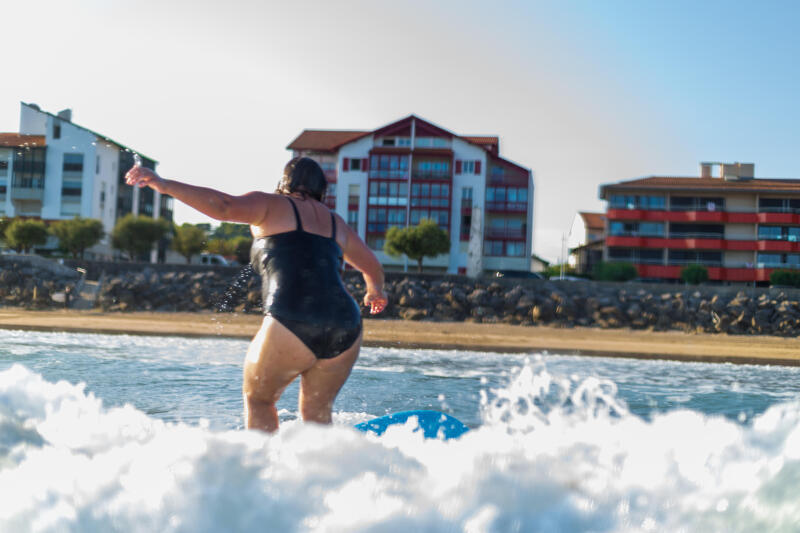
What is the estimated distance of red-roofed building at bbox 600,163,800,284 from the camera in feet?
158

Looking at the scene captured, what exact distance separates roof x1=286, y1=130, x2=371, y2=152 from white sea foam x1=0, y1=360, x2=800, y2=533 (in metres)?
50.8

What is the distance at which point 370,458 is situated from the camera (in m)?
2.29

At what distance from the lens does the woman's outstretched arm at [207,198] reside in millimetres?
2523

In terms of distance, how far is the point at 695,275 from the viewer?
144 feet

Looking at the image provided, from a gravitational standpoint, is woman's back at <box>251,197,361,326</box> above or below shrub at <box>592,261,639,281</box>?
below

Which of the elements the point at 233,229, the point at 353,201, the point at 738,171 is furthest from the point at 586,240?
the point at 233,229

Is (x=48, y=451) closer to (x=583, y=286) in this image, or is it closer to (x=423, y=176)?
(x=583, y=286)

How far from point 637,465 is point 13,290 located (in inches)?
918

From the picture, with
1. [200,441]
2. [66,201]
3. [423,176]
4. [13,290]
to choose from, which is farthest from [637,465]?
[66,201]

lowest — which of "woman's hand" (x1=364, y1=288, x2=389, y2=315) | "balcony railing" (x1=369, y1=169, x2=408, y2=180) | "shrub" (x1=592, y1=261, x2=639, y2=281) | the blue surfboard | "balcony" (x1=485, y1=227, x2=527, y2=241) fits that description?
the blue surfboard

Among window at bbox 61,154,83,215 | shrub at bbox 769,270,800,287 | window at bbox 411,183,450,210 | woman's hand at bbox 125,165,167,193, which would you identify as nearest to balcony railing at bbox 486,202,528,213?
window at bbox 411,183,450,210

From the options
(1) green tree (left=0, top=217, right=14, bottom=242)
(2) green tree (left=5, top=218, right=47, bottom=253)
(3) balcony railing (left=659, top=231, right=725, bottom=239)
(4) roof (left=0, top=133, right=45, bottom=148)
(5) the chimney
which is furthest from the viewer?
(5) the chimney

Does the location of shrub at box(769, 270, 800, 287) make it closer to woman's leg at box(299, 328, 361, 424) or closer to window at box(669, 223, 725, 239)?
window at box(669, 223, 725, 239)

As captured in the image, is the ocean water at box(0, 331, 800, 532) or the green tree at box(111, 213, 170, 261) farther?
the green tree at box(111, 213, 170, 261)
